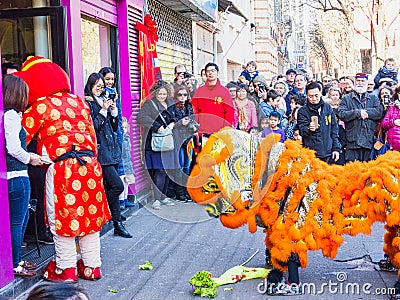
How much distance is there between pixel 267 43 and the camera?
31.6 metres

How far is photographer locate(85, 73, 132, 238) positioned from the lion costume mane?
2.17 metres

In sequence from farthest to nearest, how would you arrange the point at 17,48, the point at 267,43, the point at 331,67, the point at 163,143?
the point at 331,67 < the point at 267,43 < the point at 163,143 < the point at 17,48

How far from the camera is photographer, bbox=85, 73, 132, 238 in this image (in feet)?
23.0

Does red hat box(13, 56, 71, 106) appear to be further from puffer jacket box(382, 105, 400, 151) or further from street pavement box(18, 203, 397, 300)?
puffer jacket box(382, 105, 400, 151)

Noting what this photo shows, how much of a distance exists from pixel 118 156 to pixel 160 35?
5.50 meters

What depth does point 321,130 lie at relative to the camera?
349 inches

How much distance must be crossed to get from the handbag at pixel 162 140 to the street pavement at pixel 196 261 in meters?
1.12

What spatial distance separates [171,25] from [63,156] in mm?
8291

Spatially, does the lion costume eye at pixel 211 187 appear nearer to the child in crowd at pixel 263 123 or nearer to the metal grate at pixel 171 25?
the child in crowd at pixel 263 123

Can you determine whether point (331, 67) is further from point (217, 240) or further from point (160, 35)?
point (217, 240)

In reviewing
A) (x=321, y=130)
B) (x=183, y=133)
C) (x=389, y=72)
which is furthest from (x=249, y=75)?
(x=321, y=130)

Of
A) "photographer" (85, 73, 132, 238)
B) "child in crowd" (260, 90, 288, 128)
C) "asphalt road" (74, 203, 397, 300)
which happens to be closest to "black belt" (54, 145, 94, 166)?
"asphalt road" (74, 203, 397, 300)

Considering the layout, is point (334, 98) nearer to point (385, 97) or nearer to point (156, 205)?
point (385, 97)

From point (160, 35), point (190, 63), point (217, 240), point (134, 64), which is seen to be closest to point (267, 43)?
point (190, 63)
